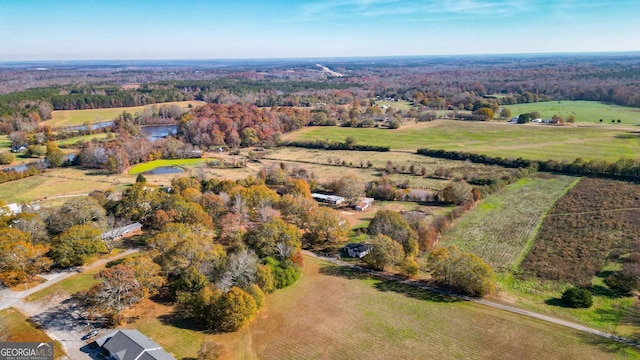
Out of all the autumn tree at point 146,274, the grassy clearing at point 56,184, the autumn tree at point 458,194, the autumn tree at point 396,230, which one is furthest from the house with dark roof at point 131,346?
the grassy clearing at point 56,184

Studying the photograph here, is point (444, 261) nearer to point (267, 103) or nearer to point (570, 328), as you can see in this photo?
point (570, 328)

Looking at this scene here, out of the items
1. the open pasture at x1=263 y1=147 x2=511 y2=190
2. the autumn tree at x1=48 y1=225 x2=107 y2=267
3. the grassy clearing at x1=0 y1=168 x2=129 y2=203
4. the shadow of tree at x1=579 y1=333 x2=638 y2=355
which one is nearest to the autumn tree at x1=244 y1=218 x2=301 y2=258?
the autumn tree at x1=48 y1=225 x2=107 y2=267

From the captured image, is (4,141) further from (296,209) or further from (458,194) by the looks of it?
Answer: (458,194)

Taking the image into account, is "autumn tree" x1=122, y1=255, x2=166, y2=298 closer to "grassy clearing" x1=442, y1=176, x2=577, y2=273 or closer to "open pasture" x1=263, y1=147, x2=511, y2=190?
"grassy clearing" x1=442, y1=176, x2=577, y2=273

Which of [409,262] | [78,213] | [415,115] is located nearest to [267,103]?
[415,115]

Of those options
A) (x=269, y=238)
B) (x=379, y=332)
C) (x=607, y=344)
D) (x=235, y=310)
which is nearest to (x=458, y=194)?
(x=269, y=238)
